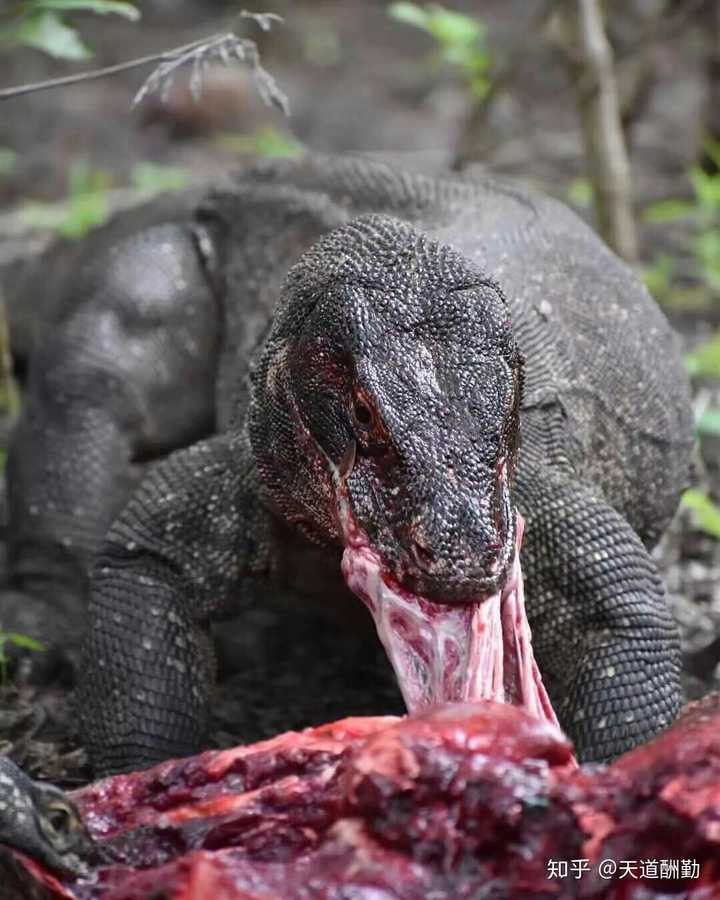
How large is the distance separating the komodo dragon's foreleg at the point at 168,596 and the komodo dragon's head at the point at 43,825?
1.36m

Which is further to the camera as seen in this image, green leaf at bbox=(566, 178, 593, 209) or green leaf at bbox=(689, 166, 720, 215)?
green leaf at bbox=(566, 178, 593, 209)

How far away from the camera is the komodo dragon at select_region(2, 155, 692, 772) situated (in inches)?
124

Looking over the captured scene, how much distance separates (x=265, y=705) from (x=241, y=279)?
1.45 metres

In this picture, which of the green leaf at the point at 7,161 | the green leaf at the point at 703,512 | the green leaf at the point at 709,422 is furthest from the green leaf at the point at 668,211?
the green leaf at the point at 7,161

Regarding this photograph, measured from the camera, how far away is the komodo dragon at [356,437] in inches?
124

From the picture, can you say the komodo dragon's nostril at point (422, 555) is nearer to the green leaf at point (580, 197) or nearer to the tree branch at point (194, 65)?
the tree branch at point (194, 65)

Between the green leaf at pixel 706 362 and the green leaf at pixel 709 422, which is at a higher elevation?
the green leaf at pixel 706 362

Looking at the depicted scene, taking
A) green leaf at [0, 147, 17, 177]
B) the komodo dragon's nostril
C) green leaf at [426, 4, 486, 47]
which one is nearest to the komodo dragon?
the komodo dragon's nostril

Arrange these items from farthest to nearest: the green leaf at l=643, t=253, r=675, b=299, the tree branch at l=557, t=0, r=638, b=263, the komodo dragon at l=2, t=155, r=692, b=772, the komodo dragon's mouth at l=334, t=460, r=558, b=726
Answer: the green leaf at l=643, t=253, r=675, b=299 < the tree branch at l=557, t=0, r=638, b=263 < the komodo dragon at l=2, t=155, r=692, b=772 < the komodo dragon's mouth at l=334, t=460, r=558, b=726

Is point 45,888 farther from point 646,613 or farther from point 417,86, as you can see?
point 417,86

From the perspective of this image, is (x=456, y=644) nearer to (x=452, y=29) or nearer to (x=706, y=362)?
(x=706, y=362)

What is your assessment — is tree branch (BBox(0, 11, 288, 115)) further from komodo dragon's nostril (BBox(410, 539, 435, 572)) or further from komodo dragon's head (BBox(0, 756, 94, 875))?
komodo dragon's head (BBox(0, 756, 94, 875))

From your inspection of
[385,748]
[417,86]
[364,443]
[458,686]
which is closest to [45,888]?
[385,748]

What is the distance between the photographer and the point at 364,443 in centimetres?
322
